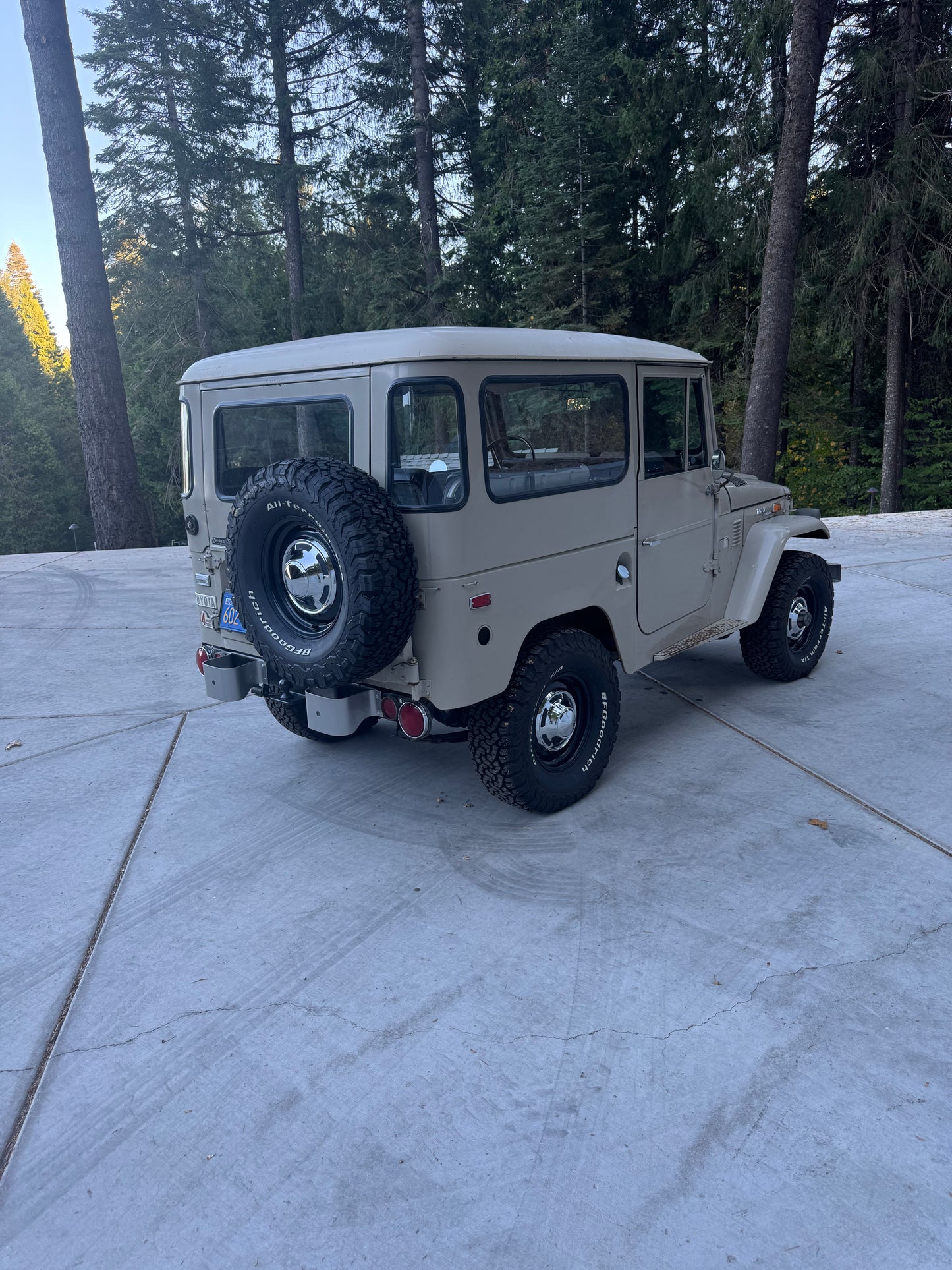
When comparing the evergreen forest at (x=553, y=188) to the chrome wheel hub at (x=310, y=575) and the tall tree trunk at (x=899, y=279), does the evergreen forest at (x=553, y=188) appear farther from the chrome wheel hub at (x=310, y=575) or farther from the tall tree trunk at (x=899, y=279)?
the chrome wheel hub at (x=310, y=575)

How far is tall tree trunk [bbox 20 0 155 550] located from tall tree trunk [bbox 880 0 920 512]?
13548 millimetres

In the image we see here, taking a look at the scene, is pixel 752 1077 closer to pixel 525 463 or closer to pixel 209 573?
pixel 525 463

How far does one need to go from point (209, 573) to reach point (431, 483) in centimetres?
152

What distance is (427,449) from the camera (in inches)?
141

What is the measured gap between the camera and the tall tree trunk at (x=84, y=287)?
11.2 m

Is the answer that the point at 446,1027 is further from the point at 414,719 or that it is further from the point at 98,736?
the point at 98,736

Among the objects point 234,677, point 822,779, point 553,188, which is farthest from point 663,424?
point 553,188

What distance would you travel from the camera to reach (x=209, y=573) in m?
4.47

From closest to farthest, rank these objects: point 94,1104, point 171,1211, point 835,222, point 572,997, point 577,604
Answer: point 171,1211 → point 94,1104 → point 572,997 → point 577,604 → point 835,222

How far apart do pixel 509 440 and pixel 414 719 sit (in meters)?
1.28

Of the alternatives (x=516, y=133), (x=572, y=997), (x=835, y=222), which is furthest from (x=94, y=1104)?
(x=516, y=133)

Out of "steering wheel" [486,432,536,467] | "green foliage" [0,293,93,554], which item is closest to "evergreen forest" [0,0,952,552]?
"steering wheel" [486,432,536,467]

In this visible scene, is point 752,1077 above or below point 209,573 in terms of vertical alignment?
below

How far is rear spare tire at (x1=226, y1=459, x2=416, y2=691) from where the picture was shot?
335cm
